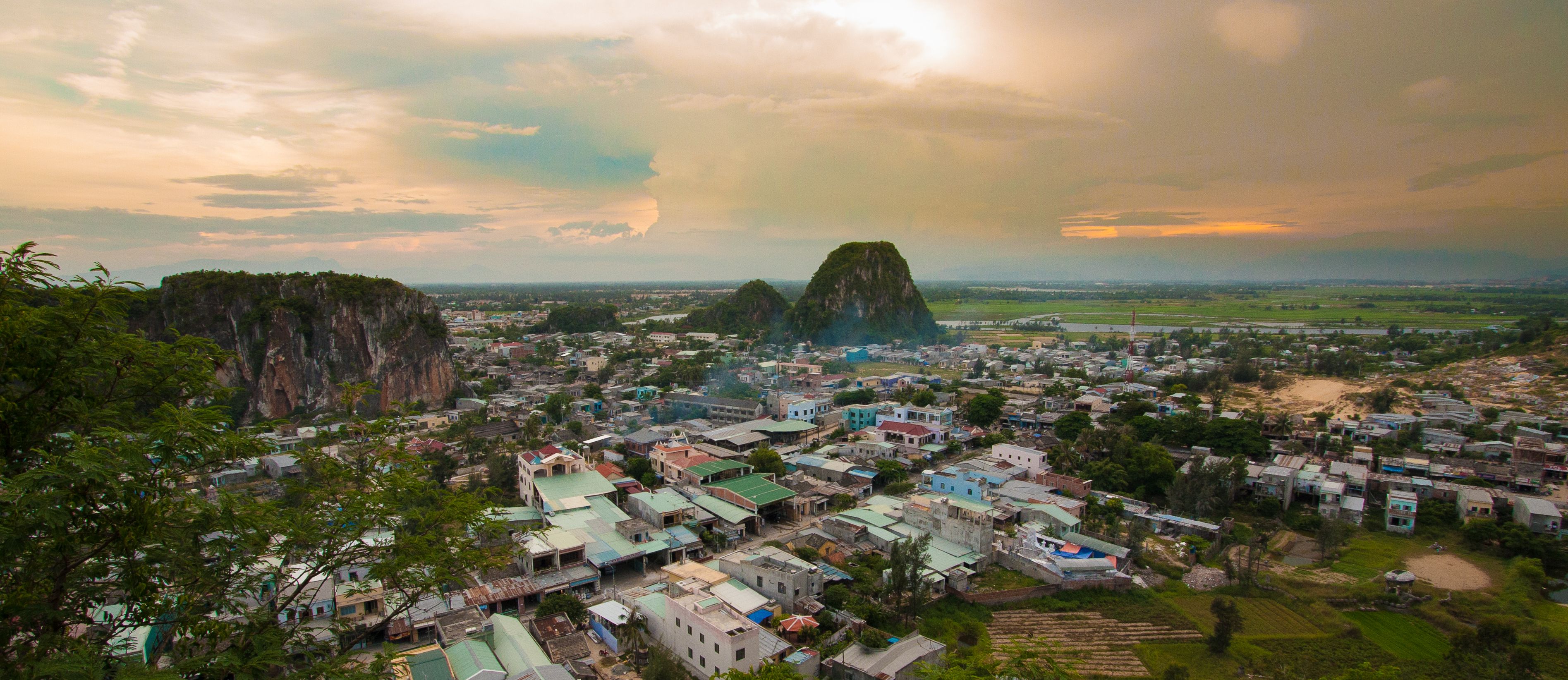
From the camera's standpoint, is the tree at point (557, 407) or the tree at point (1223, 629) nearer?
the tree at point (1223, 629)

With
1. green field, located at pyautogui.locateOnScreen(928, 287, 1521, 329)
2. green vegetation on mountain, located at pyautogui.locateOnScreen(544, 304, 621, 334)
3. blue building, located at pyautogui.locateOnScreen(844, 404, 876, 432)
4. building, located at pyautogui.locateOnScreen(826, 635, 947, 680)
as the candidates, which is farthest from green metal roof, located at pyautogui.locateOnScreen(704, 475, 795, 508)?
green field, located at pyautogui.locateOnScreen(928, 287, 1521, 329)

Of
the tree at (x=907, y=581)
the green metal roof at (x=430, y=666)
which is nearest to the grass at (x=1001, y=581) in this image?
the tree at (x=907, y=581)

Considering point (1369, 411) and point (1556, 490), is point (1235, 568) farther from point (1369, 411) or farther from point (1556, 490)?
point (1369, 411)

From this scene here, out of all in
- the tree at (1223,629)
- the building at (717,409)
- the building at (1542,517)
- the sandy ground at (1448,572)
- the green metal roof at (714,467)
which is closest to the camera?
the tree at (1223,629)

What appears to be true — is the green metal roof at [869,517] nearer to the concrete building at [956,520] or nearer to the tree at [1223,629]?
the concrete building at [956,520]

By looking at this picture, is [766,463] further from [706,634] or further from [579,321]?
[579,321]

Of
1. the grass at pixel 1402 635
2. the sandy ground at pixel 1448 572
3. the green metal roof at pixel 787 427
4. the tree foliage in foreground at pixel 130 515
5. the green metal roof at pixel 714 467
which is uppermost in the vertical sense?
the tree foliage in foreground at pixel 130 515

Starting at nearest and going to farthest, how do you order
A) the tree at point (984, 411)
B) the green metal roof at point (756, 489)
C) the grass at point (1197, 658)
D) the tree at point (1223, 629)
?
1. the grass at point (1197, 658)
2. the tree at point (1223, 629)
3. the green metal roof at point (756, 489)
4. the tree at point (984, 411)
